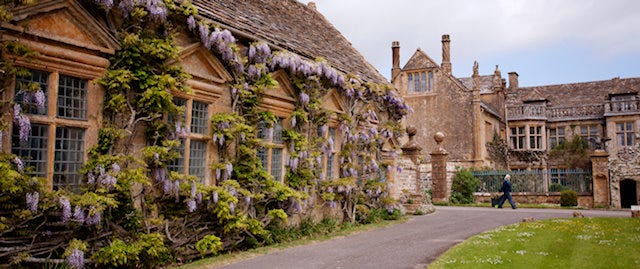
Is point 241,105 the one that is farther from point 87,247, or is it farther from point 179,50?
point 87,247

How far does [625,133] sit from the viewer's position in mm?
36938

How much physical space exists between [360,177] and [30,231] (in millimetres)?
10062

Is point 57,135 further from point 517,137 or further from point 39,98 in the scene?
point 517,137

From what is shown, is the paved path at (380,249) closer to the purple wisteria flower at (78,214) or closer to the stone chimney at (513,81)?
the purple wisteria flower at (78,214)

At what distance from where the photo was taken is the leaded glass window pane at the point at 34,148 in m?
6.67

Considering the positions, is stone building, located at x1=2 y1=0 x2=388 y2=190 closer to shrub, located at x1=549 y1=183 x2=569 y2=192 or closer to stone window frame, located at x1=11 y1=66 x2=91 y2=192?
stone window frame, located at x1=11 y1=66 x2=91 y2=192

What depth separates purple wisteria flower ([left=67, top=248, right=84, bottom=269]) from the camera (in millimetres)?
6477

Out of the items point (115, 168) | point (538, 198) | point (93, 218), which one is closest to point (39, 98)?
point (115, 168)

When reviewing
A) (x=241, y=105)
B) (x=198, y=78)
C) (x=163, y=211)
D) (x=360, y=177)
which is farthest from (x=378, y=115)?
(x=163, y=211)

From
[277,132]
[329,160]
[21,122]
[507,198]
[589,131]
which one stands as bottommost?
[507,198]

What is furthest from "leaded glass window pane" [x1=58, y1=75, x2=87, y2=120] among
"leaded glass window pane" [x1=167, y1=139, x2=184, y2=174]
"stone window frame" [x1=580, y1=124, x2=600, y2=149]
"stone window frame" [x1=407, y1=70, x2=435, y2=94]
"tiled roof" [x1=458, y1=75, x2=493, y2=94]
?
"stone window frame" [x1=580, y1=124, x2=600, y2=149]

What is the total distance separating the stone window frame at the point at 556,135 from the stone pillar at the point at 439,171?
61.0 feet

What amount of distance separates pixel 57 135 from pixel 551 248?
28.8ft

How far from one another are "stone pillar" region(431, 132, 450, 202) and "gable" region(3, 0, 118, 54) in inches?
754
